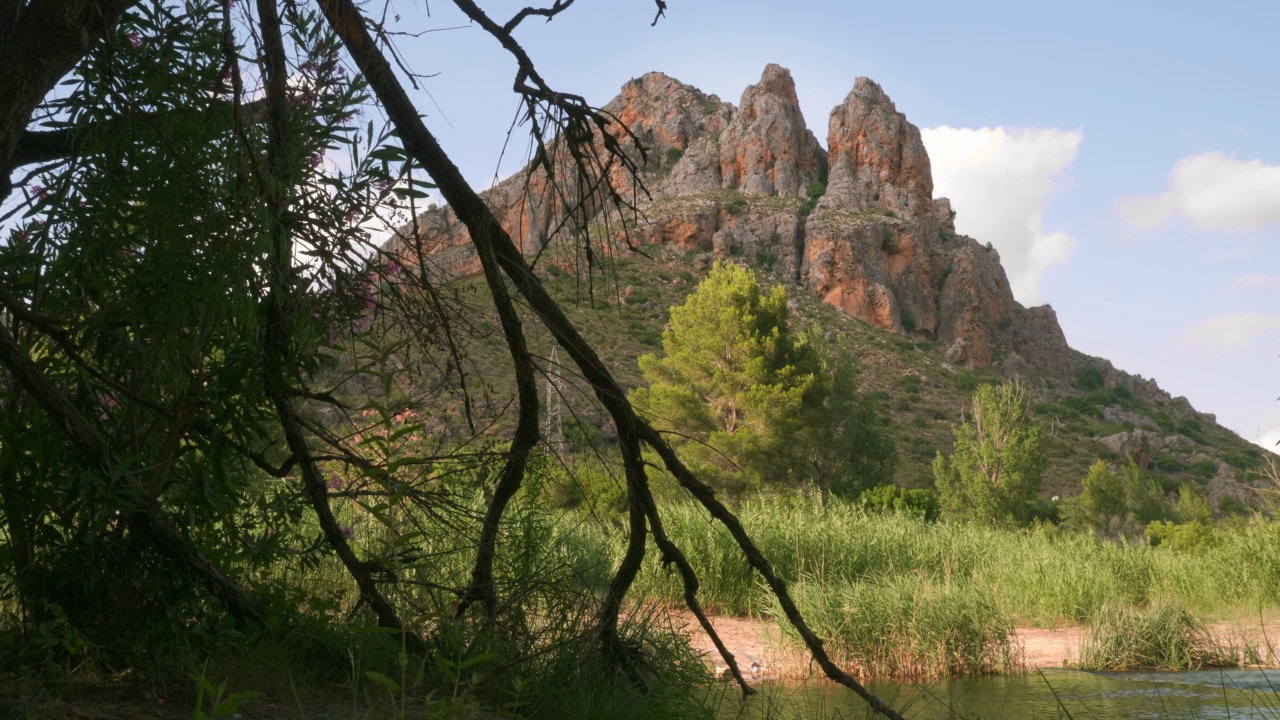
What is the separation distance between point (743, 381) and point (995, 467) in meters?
9.86

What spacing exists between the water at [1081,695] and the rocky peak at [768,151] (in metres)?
72.4

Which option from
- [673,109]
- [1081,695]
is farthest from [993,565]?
[673,109]

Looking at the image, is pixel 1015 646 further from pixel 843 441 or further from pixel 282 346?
pixel 843 441

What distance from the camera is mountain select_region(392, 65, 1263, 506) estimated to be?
54.1 m

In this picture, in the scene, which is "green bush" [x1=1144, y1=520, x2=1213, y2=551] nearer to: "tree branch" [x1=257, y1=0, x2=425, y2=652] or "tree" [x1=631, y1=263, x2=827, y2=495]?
"tree" [x1=631, y1=263, x2=827, y2=495]

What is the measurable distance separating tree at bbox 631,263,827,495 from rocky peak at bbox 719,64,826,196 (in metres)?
50.7

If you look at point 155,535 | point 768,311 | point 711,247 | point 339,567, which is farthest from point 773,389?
point 711,247

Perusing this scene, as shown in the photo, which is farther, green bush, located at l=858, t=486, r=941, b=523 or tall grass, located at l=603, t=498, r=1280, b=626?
green bush, located at l=858, t=486, r=941, b=523

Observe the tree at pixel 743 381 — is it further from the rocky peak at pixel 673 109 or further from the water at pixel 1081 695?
the rocky peak at pixel 673 109

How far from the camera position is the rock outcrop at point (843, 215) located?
71500 millimetres

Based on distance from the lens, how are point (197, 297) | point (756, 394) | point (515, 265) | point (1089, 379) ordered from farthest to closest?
1. point (1089, 379)
2. point (756, 394)
3. point (515, 265)
4. point (197, 297)

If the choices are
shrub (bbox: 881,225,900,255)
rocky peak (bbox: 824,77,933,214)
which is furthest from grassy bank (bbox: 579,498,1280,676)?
rocky peak (bbox: 824,77,933,214)

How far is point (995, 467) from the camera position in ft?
108

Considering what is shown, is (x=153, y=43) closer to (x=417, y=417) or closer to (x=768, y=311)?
(x=417, y=417)
